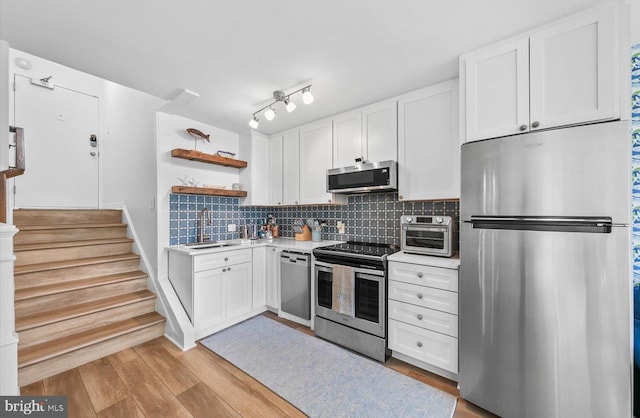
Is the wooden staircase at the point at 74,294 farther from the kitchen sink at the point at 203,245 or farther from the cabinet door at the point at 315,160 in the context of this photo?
the cabinet door at the point at 315,160

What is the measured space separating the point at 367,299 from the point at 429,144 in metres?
1.55

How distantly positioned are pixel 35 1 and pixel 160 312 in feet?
8.87

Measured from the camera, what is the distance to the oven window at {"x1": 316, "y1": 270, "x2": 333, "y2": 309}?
103 inches

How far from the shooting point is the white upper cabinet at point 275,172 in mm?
3635

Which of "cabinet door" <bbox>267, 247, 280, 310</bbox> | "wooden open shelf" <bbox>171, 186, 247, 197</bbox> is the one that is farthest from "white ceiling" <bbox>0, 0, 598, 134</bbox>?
"cabinet door" <bbox>267, 247, 280, 310</bbox>

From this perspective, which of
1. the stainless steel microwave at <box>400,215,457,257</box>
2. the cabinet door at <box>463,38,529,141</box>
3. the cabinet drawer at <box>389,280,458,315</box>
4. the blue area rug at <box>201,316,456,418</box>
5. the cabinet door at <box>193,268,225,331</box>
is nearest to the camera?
the cabinet door at <box>463,38,529,141</box>

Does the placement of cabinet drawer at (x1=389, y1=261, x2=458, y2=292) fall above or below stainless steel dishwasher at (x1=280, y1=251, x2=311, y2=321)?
above

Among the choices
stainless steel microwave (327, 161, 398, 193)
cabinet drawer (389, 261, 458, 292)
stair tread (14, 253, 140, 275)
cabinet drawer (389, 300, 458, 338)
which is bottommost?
cabinet drawer (389, 300, 458, 338)

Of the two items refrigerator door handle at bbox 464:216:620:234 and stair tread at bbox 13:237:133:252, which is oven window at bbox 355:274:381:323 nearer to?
refrigerator door handle at bbox 464:216:620:234

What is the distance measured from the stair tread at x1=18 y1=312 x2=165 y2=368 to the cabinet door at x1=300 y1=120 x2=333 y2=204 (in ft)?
7.15

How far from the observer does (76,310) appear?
2.42 metres

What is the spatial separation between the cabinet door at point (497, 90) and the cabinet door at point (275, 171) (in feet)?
8.05

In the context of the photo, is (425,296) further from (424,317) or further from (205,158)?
(205,158)

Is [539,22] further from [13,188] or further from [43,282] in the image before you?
[13,188]
